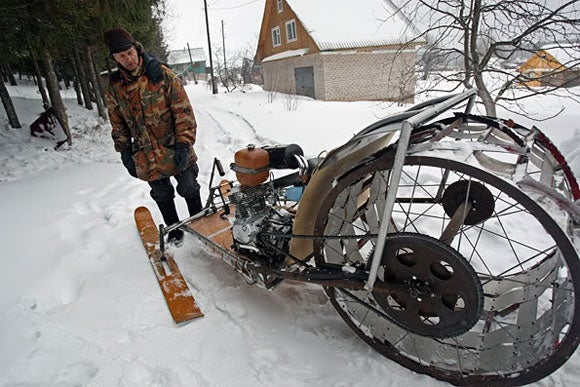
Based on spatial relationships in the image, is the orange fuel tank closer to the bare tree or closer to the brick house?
the bare tree

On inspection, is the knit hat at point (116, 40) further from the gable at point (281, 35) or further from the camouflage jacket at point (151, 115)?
the gable at point (281, 35)

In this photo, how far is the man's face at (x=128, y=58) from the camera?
104 inches

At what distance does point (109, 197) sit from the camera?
4.98 m

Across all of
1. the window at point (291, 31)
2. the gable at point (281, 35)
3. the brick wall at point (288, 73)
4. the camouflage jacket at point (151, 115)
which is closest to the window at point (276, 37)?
the gable at point (281, 35)

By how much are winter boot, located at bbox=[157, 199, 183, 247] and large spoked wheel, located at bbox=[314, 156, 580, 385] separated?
197 centimetres

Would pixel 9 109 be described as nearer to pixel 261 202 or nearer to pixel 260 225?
pixel 261 202

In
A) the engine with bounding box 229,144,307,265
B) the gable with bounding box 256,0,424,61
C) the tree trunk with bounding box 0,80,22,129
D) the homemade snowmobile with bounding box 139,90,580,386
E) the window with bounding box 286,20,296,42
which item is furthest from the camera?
the window with bounding box 286,20,296,42

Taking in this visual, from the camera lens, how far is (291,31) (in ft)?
76.9

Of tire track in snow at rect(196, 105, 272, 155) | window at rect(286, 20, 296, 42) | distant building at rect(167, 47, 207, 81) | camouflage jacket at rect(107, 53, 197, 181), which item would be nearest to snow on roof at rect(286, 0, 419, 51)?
window at rect(286, 20, 296, 42)

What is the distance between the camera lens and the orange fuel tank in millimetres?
2432

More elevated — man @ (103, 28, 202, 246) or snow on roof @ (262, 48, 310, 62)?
snow on roof @ (262, 48, 310, 62)

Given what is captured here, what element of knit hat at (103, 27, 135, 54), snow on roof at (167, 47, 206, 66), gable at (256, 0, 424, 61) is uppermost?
snow on roof at (167, 47, 206, 66)

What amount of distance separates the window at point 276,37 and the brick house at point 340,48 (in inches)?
28.3

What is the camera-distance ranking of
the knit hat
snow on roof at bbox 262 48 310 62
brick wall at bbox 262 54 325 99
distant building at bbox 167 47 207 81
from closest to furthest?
the knit hat
brick wall at bbox 262 54 325 99
snow on roof at bbox 262 48 310 62
distant building at bbox 167 47 207 81
